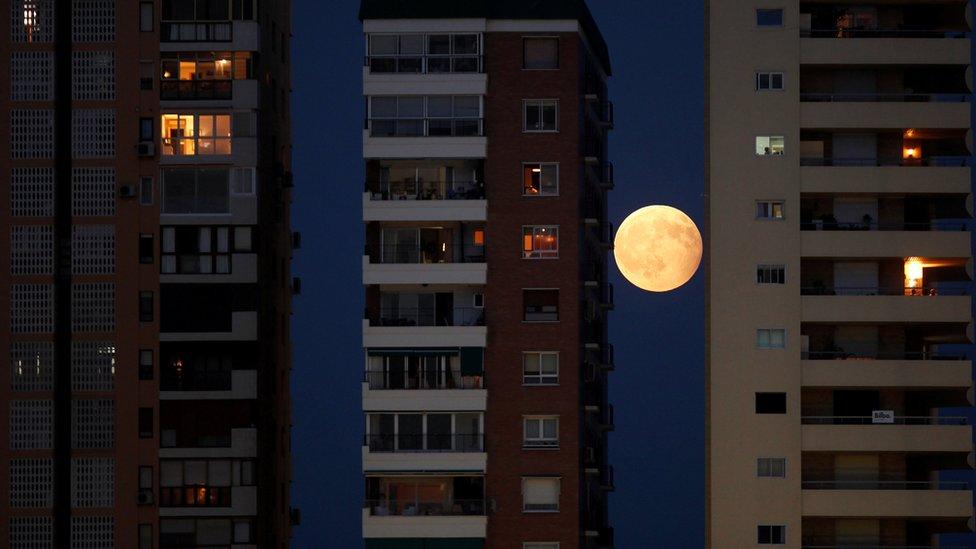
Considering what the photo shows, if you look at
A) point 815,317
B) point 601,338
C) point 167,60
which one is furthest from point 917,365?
point 167,60

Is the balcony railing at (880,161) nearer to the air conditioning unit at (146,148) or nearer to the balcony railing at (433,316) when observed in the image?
the balcony railing at (433,316)

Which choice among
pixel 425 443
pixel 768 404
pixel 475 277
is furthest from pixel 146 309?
pixel 768 404

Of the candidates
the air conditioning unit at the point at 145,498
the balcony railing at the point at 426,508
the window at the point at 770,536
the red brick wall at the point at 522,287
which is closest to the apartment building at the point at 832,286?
the window at the point at 770,536

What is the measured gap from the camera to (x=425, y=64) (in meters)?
63.3

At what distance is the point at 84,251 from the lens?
64.9 m

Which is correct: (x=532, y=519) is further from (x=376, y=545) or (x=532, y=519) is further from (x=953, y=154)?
(x=953, y=154)

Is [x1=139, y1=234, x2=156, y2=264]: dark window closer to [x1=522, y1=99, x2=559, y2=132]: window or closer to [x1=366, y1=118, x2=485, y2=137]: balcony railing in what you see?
[x1=366, y1=118, x2=485, y2=137]: balcony railing

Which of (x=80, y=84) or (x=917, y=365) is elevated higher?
(x=80, y=84)

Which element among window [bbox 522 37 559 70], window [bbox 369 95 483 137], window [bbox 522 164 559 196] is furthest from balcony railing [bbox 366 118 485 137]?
window [bbox 522 37 559 70]

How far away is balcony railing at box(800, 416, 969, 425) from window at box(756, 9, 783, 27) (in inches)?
524

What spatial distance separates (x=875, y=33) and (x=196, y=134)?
79.2 ft

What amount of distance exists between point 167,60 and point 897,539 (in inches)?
1184

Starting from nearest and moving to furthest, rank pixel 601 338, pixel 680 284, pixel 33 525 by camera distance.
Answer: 1. pixel 680 284
2. pixel 33 525
3. pixel 601 338

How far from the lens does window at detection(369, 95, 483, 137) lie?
63125 millimetres
